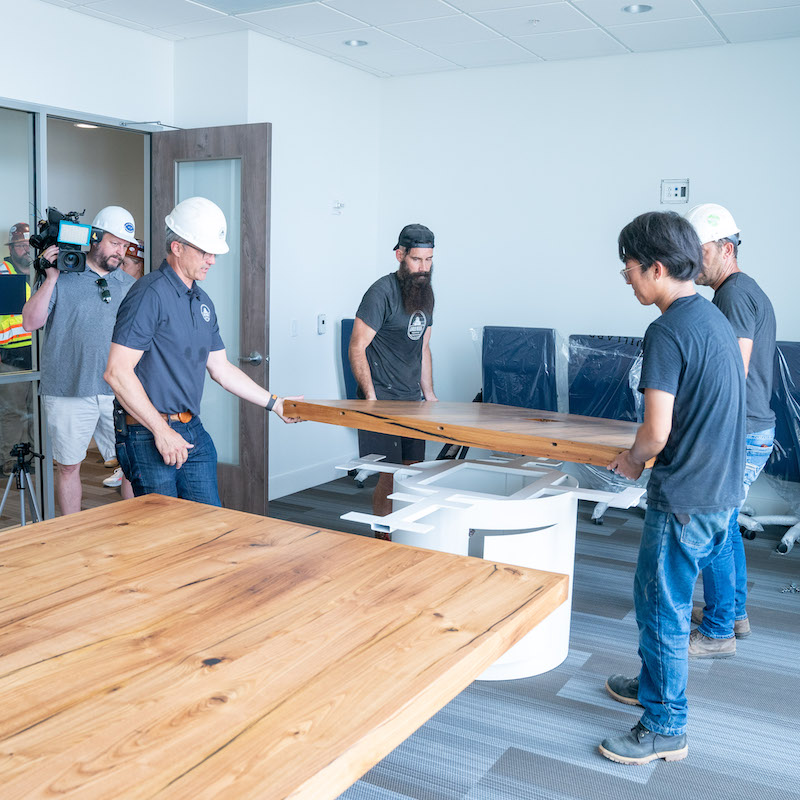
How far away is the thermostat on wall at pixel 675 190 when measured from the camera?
5.05m

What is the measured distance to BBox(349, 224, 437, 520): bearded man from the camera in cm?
377

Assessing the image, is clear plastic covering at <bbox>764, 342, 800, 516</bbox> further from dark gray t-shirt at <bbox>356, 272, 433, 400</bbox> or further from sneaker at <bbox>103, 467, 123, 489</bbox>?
sneaker at <bbox>103, 467, 123, 489</bbox>

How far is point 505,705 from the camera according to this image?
273 cm

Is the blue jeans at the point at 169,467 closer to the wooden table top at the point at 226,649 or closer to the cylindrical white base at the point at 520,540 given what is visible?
the cylindrical white base at the point at 520,540

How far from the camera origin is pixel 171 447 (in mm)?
2602

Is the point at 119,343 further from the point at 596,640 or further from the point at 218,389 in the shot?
the point at 218,389

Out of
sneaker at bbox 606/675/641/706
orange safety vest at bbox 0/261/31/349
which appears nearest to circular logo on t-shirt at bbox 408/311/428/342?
sneaker at bbox 606/675/641/706

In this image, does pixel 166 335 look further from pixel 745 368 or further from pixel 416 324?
pixel 745 368

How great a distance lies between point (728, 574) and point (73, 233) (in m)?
2.98

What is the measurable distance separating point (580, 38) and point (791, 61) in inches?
45.9

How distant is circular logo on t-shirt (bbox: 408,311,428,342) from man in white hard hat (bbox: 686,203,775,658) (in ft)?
4.33

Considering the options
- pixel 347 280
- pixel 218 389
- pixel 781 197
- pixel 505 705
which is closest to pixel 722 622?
pixel 505 705

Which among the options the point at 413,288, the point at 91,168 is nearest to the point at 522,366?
the point at 413,288

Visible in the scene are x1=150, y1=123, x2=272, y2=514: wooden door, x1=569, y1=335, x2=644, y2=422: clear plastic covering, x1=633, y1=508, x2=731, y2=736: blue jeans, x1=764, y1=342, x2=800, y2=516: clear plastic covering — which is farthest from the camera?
x1=569, y1=335, x2=644, y2=422: clear plastic covering
